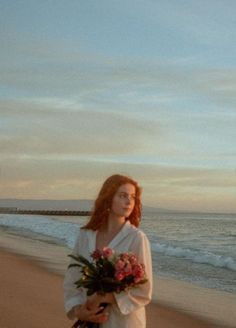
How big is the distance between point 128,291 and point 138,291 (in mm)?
73

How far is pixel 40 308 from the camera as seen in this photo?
9.07 m

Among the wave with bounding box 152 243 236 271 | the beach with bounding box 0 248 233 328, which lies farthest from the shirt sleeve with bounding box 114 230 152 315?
the wave with bounding box 152 243 236 271

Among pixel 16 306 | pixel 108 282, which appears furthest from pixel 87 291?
pixel 16 306

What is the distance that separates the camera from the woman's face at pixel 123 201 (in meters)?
4.00

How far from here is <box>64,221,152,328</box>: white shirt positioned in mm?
3771

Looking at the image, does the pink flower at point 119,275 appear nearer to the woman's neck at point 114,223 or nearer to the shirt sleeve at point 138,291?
the shirt sleeve at point 138,291

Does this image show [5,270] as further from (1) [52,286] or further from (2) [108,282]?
(2) [108,282]

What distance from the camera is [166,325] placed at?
8.93 metres

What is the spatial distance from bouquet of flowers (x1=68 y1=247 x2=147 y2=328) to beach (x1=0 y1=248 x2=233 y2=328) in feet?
13.7

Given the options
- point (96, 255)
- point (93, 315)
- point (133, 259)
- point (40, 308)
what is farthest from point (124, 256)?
point (40, 308)

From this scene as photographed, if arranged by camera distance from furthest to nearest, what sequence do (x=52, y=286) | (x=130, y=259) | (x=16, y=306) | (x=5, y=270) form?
(x=5, y=270)
(x=52, y=286)
(x=16, y=306)
(x=130, y=259)

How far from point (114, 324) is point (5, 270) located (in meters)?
10.6

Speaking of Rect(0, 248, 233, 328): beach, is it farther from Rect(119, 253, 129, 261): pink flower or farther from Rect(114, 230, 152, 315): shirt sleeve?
Rect(119, 253, 129, 261): pink flower

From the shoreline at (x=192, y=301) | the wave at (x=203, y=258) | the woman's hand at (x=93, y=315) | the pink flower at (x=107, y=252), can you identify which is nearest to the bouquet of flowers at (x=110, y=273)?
the pink flower at (x=107, y=252)
